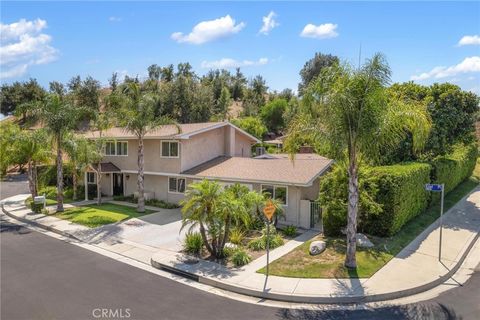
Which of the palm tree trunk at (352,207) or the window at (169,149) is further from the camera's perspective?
the window at (169,149)

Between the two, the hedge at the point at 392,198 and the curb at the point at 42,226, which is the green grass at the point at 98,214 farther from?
the hedge at the point at 392,198

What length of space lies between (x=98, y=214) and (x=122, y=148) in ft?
22.9

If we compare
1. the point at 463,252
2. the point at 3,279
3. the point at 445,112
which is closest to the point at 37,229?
the point at 3,279

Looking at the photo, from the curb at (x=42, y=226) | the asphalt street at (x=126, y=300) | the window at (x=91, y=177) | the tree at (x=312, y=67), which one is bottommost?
the curb at (x=42, y=226)

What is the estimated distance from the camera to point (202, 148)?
2508 centimetres

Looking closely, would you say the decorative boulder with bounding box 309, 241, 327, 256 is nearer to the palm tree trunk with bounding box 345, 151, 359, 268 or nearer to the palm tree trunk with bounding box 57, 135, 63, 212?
the palm tree trunk with bounding box 345, 151, 359, 268

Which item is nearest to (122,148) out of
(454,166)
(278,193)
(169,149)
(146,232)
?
(169,149)

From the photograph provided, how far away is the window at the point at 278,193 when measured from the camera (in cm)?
1925

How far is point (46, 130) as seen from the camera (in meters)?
21.5

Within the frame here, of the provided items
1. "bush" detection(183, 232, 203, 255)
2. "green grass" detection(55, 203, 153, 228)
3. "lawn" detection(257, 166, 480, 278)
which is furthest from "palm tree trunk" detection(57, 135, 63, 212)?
"lawn" detection(257, 166, 480, 278)

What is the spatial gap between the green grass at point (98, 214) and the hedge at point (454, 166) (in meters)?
17.1

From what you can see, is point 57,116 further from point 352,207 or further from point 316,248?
point 352,207

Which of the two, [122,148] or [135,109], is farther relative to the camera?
[122,148]

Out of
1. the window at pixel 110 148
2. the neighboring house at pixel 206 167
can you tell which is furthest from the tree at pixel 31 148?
the window at pixel 110 148
